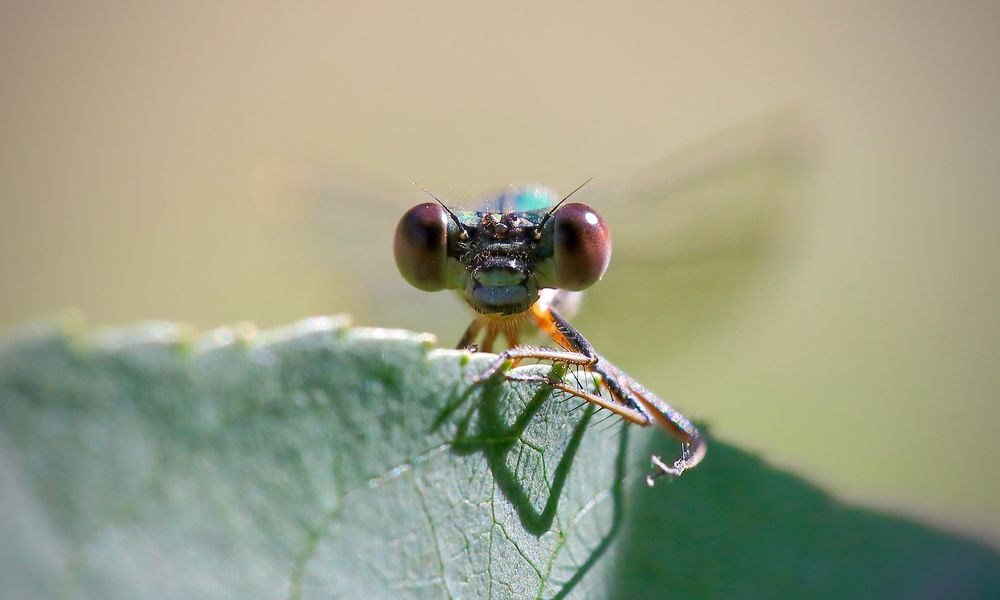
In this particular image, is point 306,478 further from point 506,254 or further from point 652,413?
point 506,254

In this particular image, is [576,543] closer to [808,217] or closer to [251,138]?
[808,217]

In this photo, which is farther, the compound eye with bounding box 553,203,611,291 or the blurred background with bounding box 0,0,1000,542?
the blurred background with bounding box 0,0,1000,542

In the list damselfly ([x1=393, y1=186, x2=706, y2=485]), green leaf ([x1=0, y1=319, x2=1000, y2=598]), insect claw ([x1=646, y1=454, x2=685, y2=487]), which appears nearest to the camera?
green leaf ([x1=0, y1=319, x2=1000, y2=598])

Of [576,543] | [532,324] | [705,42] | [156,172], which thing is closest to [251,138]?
[156,172]

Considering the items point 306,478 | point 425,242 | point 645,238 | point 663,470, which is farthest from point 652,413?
point 645,238

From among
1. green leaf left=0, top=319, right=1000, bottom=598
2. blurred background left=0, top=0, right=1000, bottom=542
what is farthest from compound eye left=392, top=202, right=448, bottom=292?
green leaf left=0, top=319, right=1000, bottom=598

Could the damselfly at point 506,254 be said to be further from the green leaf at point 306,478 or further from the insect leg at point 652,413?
the green leaf at point 306,478

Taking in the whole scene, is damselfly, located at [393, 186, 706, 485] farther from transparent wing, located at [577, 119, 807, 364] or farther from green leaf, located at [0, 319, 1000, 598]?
transparent wing, located at [577, 119, 807, 364]

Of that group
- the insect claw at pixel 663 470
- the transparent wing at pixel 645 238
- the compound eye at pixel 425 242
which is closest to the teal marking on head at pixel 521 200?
the compound eye at pixel 425 242
